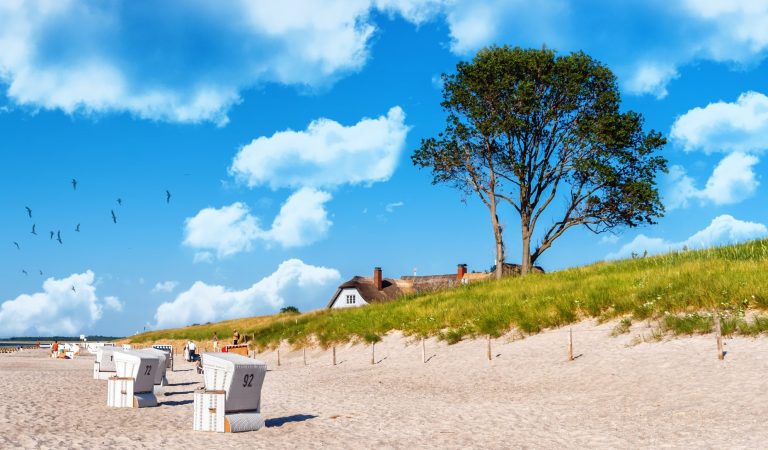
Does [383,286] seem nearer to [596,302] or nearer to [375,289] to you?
[375,289]

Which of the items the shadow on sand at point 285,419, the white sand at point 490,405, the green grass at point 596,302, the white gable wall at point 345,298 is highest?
the white gable wall at point 345,298

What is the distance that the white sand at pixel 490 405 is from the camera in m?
14.5

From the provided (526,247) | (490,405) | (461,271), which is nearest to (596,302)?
(490,405)

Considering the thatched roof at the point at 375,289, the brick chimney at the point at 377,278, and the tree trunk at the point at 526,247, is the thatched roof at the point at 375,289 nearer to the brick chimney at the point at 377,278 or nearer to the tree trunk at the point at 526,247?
the brick chimney at the point at 377,278

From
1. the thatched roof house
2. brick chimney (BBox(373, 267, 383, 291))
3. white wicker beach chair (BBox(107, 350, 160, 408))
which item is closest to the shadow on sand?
white wicker beach chair (BBox(107, 350, 160, 408))

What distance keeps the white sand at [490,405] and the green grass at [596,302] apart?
1.48 metres

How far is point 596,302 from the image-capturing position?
31078 mm

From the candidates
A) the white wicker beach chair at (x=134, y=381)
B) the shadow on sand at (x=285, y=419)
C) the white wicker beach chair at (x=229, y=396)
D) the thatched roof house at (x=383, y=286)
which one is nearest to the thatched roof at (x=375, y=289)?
the thatched roof house at (x=383, y=286)

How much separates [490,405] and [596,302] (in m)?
13.1

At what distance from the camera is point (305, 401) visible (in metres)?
22.5

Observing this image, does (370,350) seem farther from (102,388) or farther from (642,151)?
(642,151)

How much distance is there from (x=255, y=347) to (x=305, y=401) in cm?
3123

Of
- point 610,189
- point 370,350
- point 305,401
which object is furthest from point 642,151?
point 305,401

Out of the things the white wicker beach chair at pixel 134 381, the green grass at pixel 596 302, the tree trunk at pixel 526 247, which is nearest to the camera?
the white wicker beach chair at pixel 134 381
